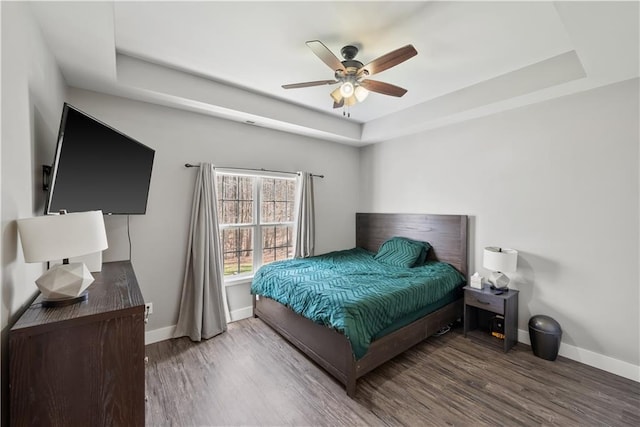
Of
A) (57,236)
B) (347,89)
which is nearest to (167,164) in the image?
(57,236)

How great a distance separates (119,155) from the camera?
2000 millimetres

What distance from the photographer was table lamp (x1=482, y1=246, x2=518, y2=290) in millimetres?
2748

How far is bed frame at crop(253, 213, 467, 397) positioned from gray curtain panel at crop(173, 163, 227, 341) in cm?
56

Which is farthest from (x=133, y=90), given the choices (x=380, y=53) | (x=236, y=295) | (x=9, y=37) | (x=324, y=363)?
(x=324, y=363)

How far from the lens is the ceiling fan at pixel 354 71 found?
1885 mm

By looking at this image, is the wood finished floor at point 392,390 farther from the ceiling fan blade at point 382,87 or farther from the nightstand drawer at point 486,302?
the ceiling fan blade at point 382,87

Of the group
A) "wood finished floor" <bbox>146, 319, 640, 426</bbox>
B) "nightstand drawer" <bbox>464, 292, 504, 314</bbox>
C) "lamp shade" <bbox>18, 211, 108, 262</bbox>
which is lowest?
"wood finished floor" <bbox>146, 319, 640, 426</bbox>

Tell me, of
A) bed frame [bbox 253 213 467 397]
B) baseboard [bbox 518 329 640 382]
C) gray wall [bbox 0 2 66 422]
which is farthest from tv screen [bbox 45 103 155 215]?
baseboard [bbox 518 329 640 382]

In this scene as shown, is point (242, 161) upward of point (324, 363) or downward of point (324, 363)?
upward

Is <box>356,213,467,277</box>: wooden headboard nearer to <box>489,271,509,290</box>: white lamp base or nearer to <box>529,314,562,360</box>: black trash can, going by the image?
<box>489,271,509,290</box>: white lamp base

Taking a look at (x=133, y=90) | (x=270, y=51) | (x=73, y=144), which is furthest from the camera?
(x=133, y=90)

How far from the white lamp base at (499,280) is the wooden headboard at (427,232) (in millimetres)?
422

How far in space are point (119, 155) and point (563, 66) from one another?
3.66 metres

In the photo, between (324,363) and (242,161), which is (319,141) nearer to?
(242,161)
